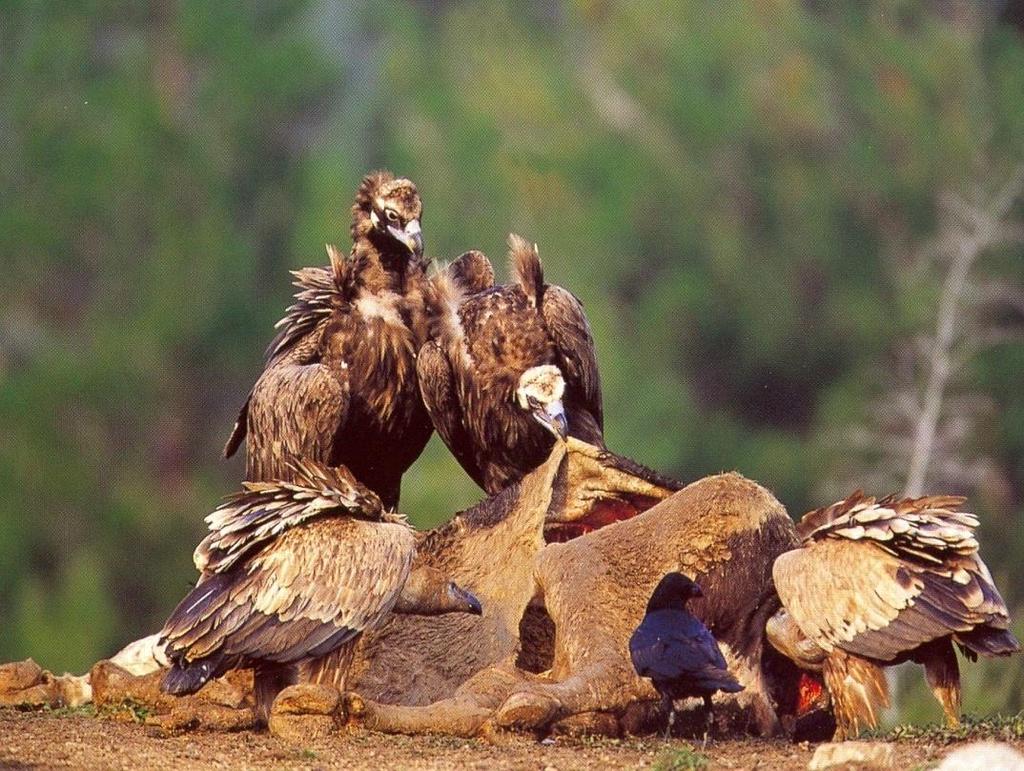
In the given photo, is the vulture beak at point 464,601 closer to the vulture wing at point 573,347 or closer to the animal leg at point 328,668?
the animal leg at point 328,668

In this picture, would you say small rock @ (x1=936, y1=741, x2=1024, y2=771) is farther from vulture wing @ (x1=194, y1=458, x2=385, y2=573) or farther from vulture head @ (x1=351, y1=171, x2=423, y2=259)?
vulture head @ (x1=351, y1=171, x2=423, y2=259)

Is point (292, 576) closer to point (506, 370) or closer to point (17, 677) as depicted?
point (17, 677)

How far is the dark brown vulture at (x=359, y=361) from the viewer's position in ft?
33.6

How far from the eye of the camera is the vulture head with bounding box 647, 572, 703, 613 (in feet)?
27.2

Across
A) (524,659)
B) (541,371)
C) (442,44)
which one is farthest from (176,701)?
(442,44)

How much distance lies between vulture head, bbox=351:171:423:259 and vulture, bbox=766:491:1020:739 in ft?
10.0

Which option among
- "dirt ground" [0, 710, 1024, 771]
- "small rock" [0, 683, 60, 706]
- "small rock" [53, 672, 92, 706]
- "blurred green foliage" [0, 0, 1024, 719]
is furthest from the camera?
"blurred green foliage" [0, 0, 1024, 719]

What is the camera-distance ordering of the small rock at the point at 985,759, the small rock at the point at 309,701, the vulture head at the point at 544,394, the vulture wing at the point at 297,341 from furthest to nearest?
1. the vulture wing at the point at 297,341
2. the vulture head at the point at 544,394
3. the small rock at the point at 309,701
4. the small rock at the point at 985,759

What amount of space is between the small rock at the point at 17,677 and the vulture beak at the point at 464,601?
192 centimetres

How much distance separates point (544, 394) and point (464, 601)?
164 cm

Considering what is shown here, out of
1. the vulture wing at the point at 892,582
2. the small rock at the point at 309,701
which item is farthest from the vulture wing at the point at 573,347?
the small rock at the point at 309,701

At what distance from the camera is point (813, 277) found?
94.0ft

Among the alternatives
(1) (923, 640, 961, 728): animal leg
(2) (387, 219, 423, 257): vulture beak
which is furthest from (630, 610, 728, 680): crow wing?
(2) (387, 219, 423, 257): vulture beak

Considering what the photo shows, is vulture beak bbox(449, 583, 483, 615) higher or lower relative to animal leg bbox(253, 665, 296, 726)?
higher
